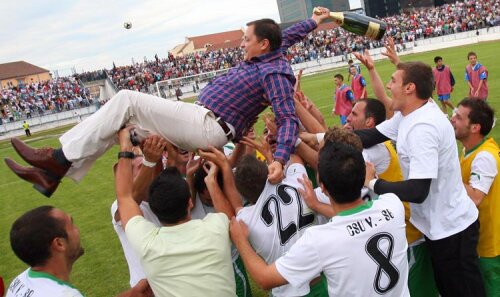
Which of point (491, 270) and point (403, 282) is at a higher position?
point (403, 282)

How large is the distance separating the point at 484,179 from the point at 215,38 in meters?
107

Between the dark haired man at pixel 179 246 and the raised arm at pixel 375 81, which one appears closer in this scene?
the dark haired man at pixel 179 246

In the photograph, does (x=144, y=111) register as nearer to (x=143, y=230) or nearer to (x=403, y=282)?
(x=143, y=230)

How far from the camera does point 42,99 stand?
41.9m

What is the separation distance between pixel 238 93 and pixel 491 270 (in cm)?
252

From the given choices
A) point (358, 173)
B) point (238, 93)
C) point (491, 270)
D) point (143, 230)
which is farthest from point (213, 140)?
point (491, 270)

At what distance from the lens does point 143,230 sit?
2.67 m

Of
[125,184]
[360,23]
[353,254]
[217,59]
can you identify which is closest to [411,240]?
[353,254]

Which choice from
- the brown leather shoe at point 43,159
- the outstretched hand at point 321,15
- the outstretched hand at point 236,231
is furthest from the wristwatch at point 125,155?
the outstretched hand at point 321,15

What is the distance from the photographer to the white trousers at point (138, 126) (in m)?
3.22

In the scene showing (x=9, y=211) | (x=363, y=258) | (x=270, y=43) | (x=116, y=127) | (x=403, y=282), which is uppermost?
(x=270, y=43)

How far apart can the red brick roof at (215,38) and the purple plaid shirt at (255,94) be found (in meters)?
103

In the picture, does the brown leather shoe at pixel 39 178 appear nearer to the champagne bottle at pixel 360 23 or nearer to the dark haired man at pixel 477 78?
the champagne bottle at pixel 360 23

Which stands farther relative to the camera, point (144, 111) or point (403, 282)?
point (144, 111)
